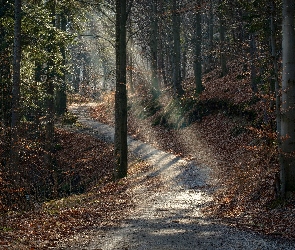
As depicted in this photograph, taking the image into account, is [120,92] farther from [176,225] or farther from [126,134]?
[176,225]

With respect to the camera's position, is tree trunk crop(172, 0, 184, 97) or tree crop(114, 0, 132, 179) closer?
tree crop(114, 0, 132, 179)

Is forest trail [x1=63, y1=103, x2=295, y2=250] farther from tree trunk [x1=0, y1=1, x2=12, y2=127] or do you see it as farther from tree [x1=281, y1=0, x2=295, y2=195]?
tree trunk [x1=0, y1=1, x2=12, y2=127]

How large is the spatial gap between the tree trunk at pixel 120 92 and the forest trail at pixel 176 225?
167cm

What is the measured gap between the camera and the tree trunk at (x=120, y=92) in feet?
58.1

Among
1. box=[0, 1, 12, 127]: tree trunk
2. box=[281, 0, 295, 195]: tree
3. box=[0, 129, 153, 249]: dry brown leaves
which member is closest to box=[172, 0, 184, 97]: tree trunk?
box=[0, 129, 153, 249]: dry brown leaves

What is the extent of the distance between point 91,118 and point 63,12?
701 inches

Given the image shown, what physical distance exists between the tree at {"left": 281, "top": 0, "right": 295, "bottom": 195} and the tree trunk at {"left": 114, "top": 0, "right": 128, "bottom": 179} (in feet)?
26.6

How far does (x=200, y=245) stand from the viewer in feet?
27.8

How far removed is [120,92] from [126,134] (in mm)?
1886

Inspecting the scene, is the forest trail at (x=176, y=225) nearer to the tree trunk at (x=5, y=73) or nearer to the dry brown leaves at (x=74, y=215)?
the dry brown leaves at (x=74, y=215)

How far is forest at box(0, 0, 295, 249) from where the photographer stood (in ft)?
35.9

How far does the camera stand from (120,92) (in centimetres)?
1788

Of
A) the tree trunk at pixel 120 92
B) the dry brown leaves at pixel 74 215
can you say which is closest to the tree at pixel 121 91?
the tree trunk at pixel 120 92

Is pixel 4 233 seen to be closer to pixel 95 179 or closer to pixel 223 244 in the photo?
pixel 223 244
